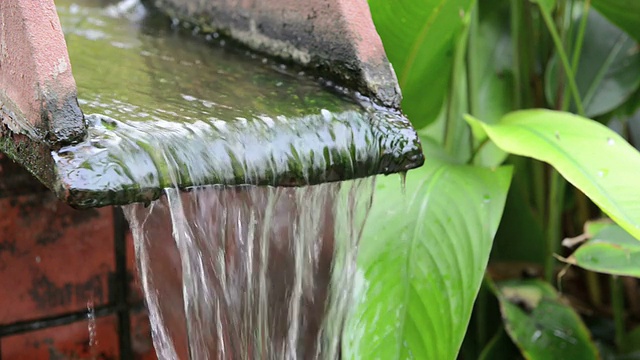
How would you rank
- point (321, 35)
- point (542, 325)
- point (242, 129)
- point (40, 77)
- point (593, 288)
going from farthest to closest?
point (593, 288) → point (542, 325) → point (321, 35) → point (242, 129) → point (40, 77)

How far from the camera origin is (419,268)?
39.4 inches

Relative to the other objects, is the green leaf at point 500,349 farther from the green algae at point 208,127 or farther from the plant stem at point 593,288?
the green algae at point 208,127

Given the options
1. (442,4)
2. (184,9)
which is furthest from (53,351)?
(442,4)

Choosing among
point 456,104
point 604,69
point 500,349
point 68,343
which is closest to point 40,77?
point 68,343

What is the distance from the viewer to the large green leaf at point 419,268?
0.97 meters

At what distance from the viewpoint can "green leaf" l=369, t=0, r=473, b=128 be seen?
1.07 meters

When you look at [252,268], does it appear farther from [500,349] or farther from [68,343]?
[500,349]

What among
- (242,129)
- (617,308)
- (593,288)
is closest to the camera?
(242,129)

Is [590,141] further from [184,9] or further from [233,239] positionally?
[184,9]

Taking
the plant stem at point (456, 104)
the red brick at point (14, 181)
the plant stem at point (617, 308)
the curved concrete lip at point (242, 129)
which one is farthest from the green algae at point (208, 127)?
the plant stem at point (617, 308)

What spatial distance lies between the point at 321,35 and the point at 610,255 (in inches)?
23.0

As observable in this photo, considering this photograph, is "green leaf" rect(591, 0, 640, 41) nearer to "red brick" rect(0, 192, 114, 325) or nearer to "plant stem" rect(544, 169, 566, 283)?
"plant stem" rect(544, 169, 566, 283)

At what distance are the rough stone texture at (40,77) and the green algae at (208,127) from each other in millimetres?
24

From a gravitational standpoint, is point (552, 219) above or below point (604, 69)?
below
